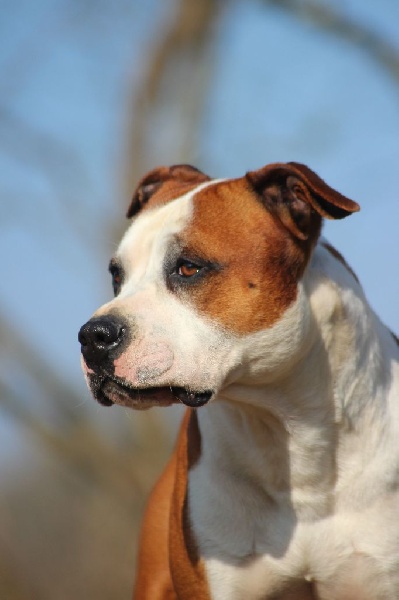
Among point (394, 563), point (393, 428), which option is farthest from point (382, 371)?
point (394, 563)

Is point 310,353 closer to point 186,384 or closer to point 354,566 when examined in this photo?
point 186,384

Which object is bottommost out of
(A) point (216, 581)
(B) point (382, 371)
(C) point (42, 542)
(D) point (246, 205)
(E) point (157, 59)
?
(C) point (42, 542)

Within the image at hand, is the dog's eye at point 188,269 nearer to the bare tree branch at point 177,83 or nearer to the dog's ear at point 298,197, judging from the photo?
the dog's ear at point 298,197

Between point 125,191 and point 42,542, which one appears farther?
point 42,542

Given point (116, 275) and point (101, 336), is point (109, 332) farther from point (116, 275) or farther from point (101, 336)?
point (116, 275)

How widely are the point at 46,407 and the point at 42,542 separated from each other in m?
2.13

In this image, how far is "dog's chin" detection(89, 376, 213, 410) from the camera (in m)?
4.17

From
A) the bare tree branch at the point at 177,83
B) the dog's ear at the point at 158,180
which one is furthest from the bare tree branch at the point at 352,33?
the dog's ear at the point at 158,180

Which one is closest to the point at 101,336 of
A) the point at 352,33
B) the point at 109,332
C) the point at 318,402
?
the point at 109,332

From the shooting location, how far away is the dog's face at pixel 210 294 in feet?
13.4

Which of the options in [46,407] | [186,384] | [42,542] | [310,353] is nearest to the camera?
[186,384]

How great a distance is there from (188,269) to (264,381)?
58 cm

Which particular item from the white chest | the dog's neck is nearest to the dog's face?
the dog's neck

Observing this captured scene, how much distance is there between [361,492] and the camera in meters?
4.46
